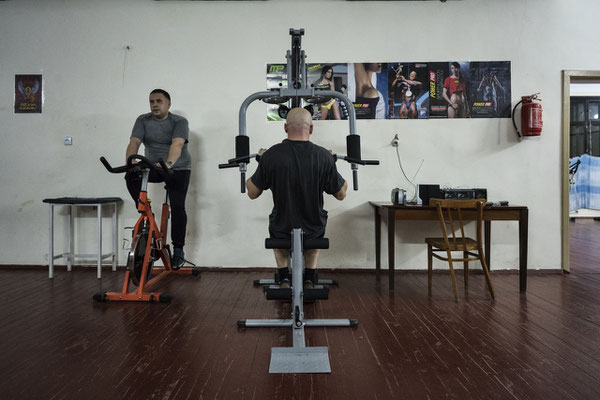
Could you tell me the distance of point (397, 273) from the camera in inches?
140

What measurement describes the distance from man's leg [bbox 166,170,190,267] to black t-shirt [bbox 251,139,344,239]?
58.9 inches

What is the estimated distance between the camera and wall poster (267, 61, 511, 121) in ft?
11.7

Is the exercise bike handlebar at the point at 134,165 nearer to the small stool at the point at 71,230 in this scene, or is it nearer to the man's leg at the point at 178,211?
the man's leg at the point at 178,211

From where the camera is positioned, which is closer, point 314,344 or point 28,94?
point 314,344

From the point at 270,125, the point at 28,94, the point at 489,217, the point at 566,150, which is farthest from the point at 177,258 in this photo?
the point at 566,150

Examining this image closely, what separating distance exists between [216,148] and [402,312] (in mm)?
2359

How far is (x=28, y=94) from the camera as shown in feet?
12.2

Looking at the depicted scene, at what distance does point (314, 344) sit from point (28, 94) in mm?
3903

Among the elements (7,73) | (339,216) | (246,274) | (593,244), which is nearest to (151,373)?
(246,274)

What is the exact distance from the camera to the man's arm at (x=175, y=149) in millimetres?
2988

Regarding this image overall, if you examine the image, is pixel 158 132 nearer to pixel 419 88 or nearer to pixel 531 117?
pixel 419 88

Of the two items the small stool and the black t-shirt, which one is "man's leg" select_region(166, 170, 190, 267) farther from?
the black t-shirt

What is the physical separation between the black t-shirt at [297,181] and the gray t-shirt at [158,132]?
5.00 feet

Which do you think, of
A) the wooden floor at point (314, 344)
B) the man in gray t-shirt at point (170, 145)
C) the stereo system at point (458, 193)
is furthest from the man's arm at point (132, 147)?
the stereo system at point (458, 193)
